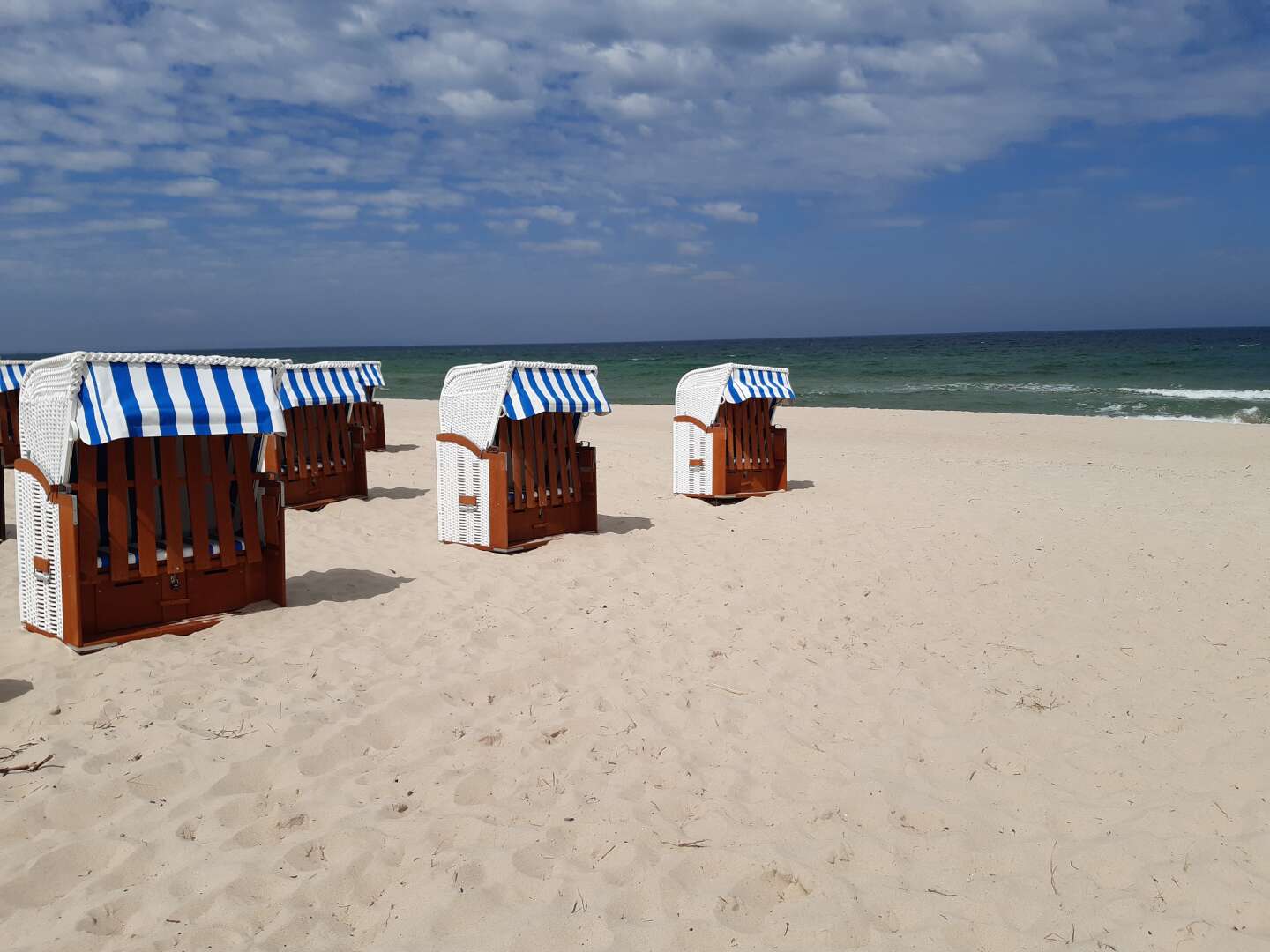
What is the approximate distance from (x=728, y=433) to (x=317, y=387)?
4601 millimetres

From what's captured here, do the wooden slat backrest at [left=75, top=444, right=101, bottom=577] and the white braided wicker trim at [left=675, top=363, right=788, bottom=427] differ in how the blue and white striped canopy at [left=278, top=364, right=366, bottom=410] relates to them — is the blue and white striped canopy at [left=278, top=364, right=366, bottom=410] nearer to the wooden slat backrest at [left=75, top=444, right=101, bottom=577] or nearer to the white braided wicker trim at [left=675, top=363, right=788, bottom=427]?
the white braided wicker trim at [left=675, top=363, right=788, bottom=427]

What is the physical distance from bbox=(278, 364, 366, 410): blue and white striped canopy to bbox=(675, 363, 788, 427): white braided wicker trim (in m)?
3.74

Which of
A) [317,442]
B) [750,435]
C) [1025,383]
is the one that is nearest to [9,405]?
[317,442]

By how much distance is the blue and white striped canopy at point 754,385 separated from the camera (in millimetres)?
10125

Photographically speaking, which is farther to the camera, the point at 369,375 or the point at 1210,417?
the point at 1210,417

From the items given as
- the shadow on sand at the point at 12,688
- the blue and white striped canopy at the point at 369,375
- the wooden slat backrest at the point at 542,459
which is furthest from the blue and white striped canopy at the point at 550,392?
the blue and white striped canopy at the point at 369,375

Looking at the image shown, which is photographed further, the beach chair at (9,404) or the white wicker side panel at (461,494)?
the beach chair at (9,404)

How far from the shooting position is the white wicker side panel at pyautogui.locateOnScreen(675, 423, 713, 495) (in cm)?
1033

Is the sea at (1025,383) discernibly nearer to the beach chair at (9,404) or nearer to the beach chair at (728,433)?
the beach chair at (728,433)

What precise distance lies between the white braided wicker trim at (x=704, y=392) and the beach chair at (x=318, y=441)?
3.74m

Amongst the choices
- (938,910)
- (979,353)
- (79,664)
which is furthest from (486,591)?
(979,353)

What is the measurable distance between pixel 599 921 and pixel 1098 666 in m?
3.57

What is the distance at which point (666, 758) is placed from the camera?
13.1 ft

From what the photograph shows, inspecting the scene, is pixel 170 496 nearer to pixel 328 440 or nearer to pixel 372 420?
pixel 328 440
